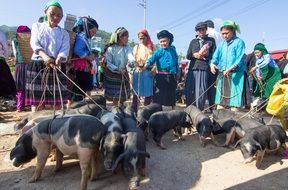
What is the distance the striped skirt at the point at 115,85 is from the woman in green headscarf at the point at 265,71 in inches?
145

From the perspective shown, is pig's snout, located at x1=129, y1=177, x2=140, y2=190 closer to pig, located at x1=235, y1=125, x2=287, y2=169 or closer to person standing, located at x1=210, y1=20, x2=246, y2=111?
pig, located at x1=235, y1=125, x2=287, y2=169

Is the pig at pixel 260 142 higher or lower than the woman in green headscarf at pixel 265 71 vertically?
lower

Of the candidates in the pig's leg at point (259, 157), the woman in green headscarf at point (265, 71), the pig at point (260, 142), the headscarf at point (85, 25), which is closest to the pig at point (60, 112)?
the headscarf at point (85, 25)

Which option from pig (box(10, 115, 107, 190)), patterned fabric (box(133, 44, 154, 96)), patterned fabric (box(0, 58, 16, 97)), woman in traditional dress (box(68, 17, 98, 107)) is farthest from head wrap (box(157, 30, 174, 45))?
pig (box(10, 115, 107, 190))

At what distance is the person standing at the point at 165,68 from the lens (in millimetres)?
6625

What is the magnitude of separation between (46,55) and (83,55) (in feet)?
4.13

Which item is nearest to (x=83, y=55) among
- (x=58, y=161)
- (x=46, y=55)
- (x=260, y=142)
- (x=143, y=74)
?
(x=46, y=55)

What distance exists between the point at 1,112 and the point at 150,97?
4001 mm

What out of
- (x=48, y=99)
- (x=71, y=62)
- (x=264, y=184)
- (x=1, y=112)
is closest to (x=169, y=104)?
(x=71, y=62)

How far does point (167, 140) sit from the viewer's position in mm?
5746

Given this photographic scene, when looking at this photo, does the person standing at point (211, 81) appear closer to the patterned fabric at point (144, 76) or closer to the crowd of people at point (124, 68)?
the crowd of people at point (124, 68)

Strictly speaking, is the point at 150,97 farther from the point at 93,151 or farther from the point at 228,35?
the point at 93,151

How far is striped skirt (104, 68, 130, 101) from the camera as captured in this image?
634cm

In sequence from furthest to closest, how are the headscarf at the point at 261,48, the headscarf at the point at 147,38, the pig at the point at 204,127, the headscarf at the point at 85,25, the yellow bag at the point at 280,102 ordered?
1. the headscarf at the point at 261,48
2. the headscarf at the point at 147,38
3. the headscarf at the point at 85,25
4. the pig at the point at 204,127
5. the yellow bag at the point at 280,102
